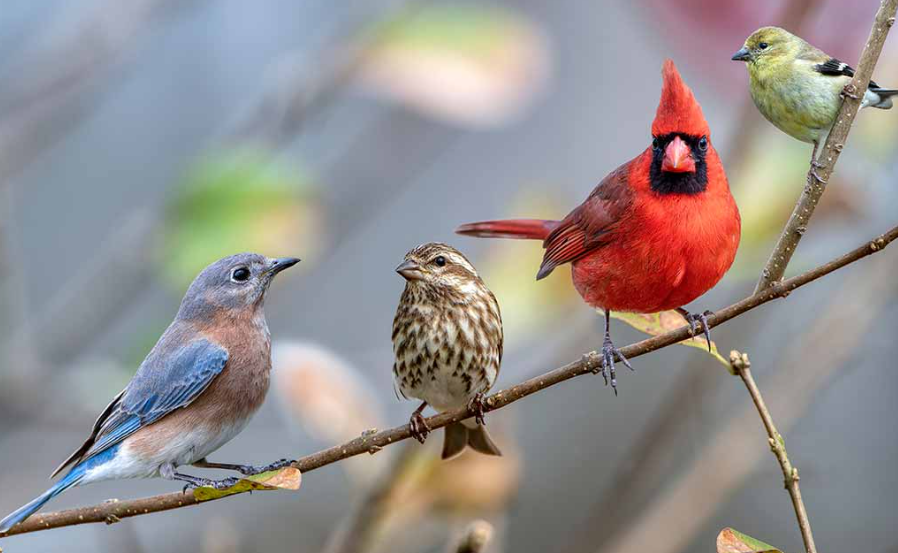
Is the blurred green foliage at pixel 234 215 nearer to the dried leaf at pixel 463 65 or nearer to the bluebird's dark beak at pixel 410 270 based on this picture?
the dried leaf at pixel 463 65

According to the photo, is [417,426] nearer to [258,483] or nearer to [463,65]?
[258,483]

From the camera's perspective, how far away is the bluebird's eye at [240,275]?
1.62m

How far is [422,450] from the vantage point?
274 cm

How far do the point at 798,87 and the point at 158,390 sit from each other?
1.01m

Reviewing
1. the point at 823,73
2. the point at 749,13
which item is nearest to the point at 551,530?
the point at 749,13

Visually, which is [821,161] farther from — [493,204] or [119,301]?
[493,204]

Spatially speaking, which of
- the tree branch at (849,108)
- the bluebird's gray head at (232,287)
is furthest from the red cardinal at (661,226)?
the bluebird's gray head at (232,287)

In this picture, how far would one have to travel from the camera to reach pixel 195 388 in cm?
159

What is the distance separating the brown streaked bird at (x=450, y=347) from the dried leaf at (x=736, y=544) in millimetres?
495

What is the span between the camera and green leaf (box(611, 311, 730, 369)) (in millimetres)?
1332

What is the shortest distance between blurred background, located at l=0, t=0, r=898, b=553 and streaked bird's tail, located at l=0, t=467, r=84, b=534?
51cm

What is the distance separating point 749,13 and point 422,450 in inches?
54.3

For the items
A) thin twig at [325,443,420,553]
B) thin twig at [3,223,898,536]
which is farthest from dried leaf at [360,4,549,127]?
thin twig at [3,223,898,536]

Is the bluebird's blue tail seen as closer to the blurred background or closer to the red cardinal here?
the blurred background
